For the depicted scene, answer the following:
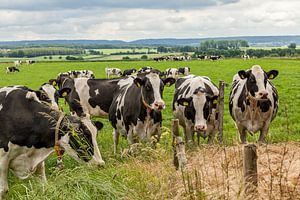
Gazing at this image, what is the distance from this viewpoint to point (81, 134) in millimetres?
7469

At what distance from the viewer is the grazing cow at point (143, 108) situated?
31.6ft

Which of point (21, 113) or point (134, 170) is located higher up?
point (21, 113)

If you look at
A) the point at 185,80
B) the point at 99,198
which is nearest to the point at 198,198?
the point at 99,198

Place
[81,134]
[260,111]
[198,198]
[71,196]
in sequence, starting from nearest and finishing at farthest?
1. [198,198]
2. [71,196]
3. [81,134]
4. [260,111]

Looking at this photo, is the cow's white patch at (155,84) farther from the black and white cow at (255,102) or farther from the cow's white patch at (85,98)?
the cow's white patch at (85,98)

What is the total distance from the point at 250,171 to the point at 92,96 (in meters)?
9.20

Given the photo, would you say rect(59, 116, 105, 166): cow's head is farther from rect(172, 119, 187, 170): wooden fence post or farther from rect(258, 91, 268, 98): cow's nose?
rect(258, 91, 268, 98): cow's nose

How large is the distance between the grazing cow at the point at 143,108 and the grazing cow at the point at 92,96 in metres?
2.95

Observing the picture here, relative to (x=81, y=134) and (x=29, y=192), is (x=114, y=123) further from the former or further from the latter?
(x=29, y=192)

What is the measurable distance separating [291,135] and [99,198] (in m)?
7.61

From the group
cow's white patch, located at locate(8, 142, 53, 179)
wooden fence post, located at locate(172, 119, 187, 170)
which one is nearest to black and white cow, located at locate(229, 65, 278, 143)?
wooden fence post, located at locate(172, 119, 187, 170)

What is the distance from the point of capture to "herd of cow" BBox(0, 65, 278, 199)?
761 cm

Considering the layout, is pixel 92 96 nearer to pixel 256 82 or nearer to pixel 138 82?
pixel 138 82

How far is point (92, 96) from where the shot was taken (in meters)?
14.1
